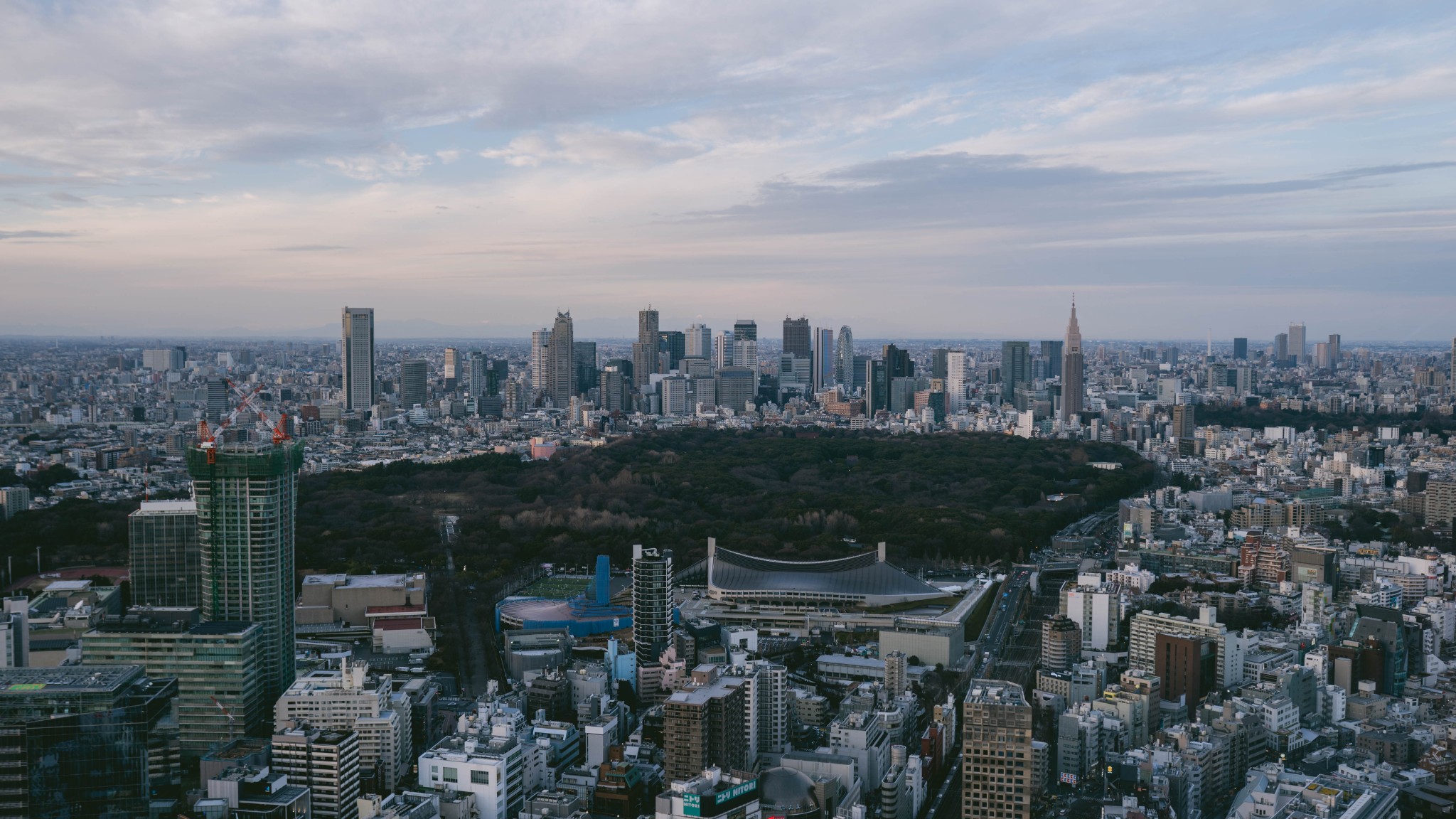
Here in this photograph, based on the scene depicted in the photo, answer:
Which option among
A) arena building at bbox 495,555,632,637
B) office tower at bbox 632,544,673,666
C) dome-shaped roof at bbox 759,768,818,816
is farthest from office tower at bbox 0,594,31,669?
dome-shaped roof at bbox 759,768,818,816

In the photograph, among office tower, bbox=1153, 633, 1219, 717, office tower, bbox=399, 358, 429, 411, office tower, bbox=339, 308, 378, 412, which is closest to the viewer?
office tower, bbox=1153, 633, 1219, 717

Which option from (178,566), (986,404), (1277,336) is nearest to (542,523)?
(178,566)

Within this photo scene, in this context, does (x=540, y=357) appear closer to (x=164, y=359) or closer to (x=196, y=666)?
(x=164, y=359)

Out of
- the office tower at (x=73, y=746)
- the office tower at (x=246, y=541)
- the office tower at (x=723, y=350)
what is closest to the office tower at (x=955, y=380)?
the office tower at (x=723, y=350)

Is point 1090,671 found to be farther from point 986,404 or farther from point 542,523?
point 986,404

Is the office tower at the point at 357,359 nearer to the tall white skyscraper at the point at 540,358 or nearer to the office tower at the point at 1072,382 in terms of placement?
the tall white skyscraper at the point at 540,358

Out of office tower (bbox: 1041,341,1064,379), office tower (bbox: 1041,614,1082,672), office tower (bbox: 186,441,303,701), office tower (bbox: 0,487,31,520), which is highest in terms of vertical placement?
office tower (bbox: 1041,341,1064,379)

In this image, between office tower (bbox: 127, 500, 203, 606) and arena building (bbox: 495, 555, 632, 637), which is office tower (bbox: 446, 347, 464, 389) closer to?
arena building (bbox: 495, 555, 632, 637)
